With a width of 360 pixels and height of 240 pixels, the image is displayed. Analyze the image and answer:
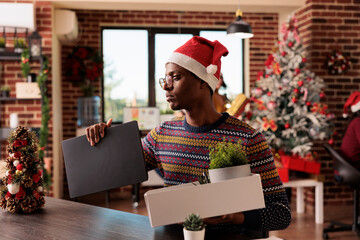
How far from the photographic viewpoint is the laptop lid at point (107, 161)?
1.49 meters

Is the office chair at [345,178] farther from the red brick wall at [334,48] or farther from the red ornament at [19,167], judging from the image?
the red ornament at [19,167]

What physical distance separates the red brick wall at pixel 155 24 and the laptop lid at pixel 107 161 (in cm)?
→ 487

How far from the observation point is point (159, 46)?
6625 mm

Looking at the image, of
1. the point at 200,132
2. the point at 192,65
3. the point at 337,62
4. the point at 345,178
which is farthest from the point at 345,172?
the point at 192,65

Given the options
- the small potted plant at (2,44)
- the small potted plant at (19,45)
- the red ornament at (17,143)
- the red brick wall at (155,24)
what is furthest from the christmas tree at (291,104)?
the red ornament at (17,143)

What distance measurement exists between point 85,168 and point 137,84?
Result: 5120mm

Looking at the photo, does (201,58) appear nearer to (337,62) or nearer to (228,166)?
(228,166)

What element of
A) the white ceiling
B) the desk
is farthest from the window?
the desk

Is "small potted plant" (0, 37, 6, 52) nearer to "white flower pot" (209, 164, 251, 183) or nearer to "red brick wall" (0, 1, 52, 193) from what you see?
"red brick wall" (0, 1, 52, 193)

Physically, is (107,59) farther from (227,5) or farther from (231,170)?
(231,170)

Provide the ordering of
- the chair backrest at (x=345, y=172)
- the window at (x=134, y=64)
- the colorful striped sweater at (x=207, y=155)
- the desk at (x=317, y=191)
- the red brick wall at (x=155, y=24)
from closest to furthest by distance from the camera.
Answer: the colorful striped sweater at (x=207, y=155)
the chair backrest at (x=345, y=172)
the desk at (x=317, y=191)
the red brick wall at (x=155, y=24)
the window at (x=134, y=64)

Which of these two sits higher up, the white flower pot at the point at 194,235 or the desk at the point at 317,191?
the white flower pot at the point at 194,235

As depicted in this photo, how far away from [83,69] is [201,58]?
487cm

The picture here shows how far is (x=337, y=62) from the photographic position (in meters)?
5.00
